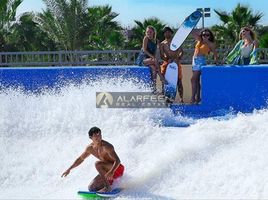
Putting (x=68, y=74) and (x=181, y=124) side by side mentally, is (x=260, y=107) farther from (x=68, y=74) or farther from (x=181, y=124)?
(x=68, y=74)

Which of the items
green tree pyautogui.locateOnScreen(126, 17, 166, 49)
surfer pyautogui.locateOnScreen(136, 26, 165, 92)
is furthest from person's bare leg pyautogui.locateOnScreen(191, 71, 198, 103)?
green tree pyautogui.locateOnScreen(126, 17, 166, 49)

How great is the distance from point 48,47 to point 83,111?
1995cm

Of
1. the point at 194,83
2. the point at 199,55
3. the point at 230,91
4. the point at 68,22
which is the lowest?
the point at 230,91

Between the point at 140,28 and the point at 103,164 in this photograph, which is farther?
the point at 140,28

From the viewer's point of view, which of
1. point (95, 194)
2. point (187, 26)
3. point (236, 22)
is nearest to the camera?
point (95, 194)

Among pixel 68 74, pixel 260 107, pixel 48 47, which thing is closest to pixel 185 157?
pixel 260 107

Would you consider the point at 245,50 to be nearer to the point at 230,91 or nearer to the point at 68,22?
the point at 230,91

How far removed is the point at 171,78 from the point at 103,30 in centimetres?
1804

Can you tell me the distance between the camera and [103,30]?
28.3 metres

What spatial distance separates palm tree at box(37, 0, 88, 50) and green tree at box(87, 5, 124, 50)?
0.47 metres

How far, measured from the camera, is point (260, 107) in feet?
33.2

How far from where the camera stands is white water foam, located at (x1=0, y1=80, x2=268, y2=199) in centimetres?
731

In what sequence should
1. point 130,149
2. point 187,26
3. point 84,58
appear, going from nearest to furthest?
1. point 130,149
2. point 187,26
3. point 84,58

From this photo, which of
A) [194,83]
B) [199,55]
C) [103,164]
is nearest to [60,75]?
[194,83]
